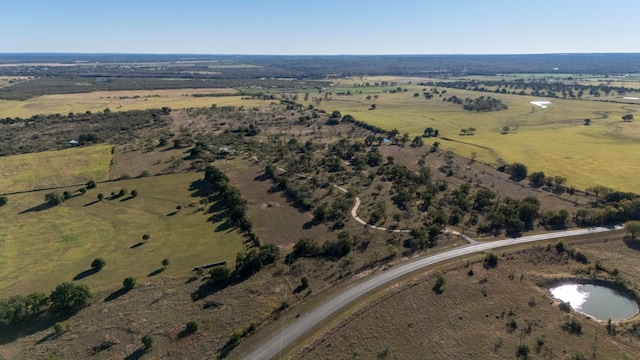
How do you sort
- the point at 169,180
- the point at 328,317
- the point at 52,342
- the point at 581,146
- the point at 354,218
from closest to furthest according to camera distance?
the point at 52,342
the point at 328,317
the point at 354,218
the point at 169,180
the point at 581,146

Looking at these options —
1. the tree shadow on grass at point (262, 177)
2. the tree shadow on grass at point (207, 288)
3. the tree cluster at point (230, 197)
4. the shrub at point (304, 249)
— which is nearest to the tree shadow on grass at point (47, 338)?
the tree shadow on grass at point (207, 288)

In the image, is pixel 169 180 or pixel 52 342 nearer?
pixel 52 342

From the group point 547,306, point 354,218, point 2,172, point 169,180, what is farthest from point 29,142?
point 547,306

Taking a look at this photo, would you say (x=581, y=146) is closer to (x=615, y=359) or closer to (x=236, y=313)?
(x=615, y=359)

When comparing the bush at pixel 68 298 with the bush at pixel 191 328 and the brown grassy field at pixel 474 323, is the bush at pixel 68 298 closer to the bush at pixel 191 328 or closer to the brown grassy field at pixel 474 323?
the bush at pixel 191 328

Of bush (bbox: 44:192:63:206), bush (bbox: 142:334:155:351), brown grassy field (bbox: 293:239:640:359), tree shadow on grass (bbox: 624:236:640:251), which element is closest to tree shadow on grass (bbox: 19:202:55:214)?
bush (bbox: 44:192:63:206)

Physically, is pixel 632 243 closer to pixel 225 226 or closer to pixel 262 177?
pixel 225 226

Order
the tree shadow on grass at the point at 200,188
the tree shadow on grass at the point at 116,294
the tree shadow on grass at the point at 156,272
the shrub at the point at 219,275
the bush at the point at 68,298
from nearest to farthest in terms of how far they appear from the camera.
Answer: the bush at the point at 68,298 → the tree shadow on grass at the point at 116,294 → the shrub at the point at 219,275 → the tree shadow on grass at the point at 156,272 → the tree shadow on grass at the point at 200,188
